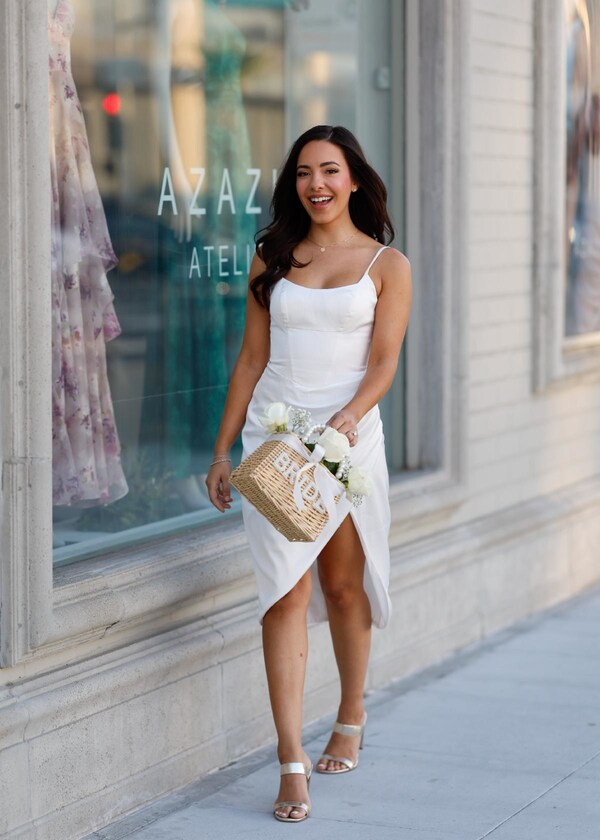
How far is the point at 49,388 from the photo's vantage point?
14.3 ft

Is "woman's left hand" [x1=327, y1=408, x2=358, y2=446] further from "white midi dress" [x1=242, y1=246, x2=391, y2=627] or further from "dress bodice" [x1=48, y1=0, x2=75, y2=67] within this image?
"dress bodice" [x1=48, y1=0, x2=75, y2=67]

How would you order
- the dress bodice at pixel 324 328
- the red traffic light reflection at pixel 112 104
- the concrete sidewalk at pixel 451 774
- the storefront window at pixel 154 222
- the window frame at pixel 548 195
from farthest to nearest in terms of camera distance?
the window frame at pixel 548 195 < the red traffic light reflection at pixel 112 104 < the storefront window at pixel 154 222 < the dress bodice at pixel 324 328 < the concrete sidewalk at pixel 451 774

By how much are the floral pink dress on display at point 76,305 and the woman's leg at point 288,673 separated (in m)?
0.73

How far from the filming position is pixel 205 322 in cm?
570

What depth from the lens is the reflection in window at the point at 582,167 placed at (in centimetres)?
800

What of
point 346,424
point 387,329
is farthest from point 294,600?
point 387,329

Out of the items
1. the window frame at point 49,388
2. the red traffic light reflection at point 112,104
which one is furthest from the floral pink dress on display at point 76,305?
the window frame at point 49,388

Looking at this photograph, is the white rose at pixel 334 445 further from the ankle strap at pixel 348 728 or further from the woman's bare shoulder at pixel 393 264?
the ankle strap at pixel 348 728

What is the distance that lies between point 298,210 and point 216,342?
3.23 feet

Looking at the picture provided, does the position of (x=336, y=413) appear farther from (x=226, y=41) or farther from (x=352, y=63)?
(x=352, y=63)

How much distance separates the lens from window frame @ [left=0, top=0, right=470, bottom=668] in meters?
4.21

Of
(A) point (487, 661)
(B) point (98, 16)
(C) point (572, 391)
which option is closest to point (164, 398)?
(B) point (98, 16)

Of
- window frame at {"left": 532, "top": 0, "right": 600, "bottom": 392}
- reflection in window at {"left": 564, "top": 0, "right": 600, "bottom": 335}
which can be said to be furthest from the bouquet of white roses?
reflection in window at {"left": 564, "top": 0, "right": 600, "bottom": 335}

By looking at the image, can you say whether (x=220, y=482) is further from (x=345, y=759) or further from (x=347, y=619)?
(x=345, y=759)
